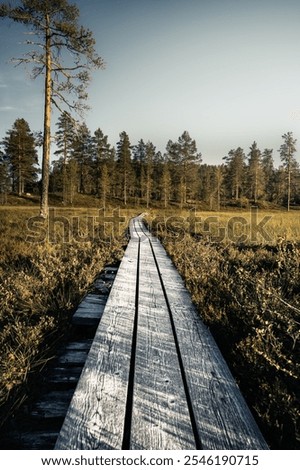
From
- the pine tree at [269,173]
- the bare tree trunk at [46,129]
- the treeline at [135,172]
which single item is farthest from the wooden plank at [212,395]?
the pine tree at [269,173]

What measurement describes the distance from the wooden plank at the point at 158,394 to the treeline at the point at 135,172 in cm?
5094

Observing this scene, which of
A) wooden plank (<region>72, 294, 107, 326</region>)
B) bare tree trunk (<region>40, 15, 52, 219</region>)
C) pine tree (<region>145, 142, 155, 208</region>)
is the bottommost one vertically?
wooden plank (<region>72, 294, 107, 326</region>)

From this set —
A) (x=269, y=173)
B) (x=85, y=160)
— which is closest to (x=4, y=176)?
(x=85, y=160)

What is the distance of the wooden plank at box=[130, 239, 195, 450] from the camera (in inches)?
65.4

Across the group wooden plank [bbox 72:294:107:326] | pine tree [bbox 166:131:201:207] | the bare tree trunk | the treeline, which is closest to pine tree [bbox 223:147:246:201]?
the treeline

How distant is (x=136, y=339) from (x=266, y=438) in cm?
143

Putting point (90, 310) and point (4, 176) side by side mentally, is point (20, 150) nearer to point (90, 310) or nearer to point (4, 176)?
point (4, 176)

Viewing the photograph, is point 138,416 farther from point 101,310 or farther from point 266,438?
point 101,310

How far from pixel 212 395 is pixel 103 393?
0.81 meters

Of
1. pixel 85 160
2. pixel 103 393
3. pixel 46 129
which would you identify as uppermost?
pixel 85 160

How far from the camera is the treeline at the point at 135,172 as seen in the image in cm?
5434

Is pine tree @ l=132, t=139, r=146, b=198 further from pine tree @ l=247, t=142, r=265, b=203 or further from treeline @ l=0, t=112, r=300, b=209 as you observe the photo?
pine tree @ l=247, t=142, r=265, b=203

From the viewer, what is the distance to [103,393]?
202cm

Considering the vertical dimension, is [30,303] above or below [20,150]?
below
